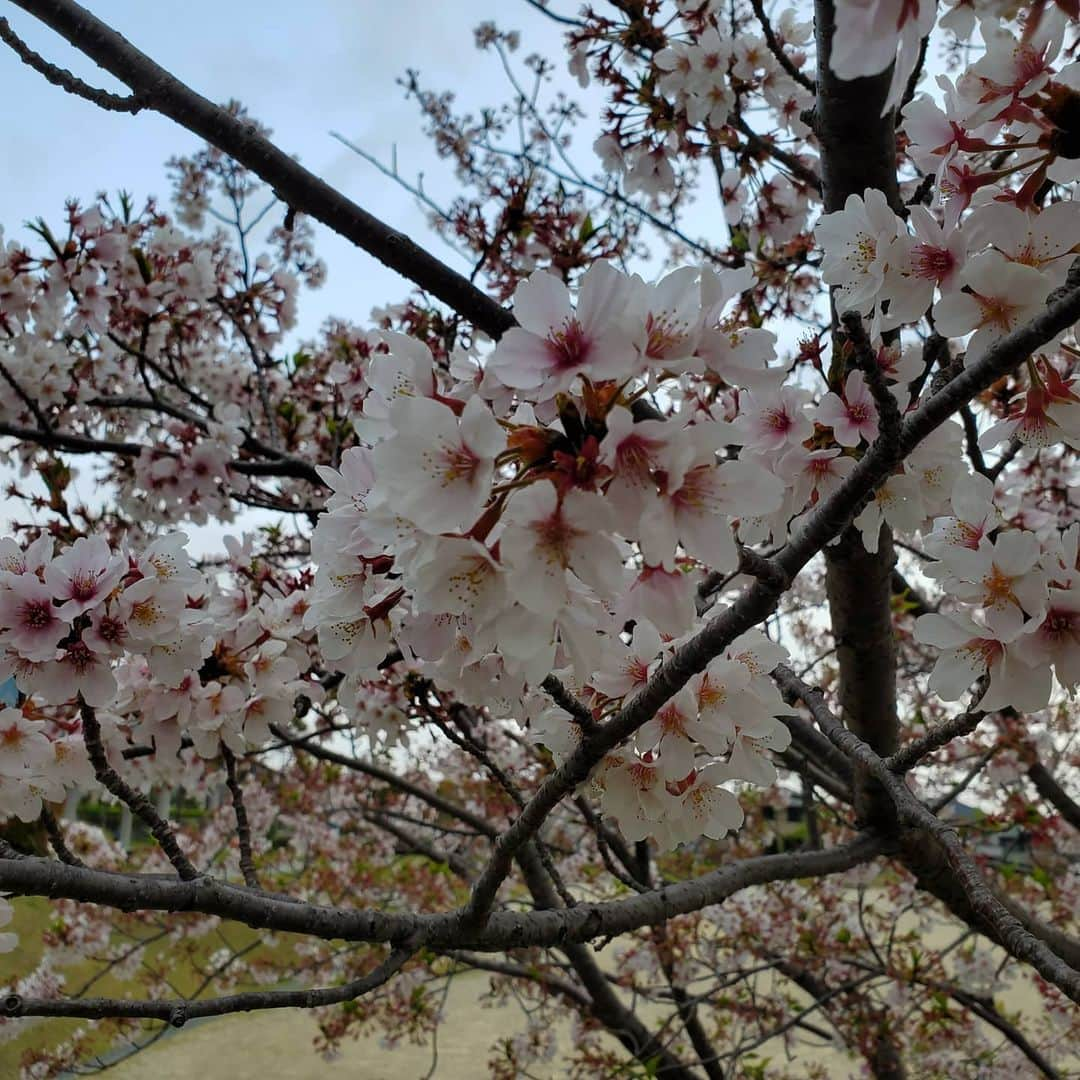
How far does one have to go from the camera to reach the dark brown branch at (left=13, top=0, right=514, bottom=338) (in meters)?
1.26

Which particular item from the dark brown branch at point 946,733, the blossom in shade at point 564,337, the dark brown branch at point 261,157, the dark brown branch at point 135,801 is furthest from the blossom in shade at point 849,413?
the dark brown branch at point 135,801

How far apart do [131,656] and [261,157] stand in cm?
111

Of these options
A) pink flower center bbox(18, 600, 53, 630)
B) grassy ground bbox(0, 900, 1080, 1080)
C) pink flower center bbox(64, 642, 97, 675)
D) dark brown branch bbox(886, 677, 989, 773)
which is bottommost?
dark brown branch bbox(886, 677, 989, 773)

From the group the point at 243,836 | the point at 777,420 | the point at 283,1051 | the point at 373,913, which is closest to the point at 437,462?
the point at 777,420

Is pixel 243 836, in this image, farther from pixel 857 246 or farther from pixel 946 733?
pixel 857 246

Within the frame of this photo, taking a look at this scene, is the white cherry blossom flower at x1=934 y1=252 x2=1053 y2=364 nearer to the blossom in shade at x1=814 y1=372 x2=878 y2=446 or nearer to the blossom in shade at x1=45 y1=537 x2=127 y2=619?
the blossom in shade at x1=814 y1=372 x2=878 y2=446

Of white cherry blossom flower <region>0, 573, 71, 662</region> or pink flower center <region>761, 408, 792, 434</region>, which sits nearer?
pink flower center <region>761, 408, 792, 434</region>

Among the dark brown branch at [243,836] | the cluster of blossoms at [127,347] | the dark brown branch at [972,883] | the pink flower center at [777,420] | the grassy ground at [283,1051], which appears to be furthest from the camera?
the grassy ground at [283,1051]

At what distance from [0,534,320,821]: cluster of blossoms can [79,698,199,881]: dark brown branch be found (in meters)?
0.06

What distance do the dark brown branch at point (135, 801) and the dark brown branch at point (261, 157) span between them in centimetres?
97

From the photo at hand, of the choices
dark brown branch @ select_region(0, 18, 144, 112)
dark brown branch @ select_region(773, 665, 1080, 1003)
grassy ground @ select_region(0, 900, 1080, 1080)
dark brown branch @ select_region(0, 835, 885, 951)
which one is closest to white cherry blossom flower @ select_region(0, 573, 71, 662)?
dark brown branch @ select_region(0, 835, 885, 951)

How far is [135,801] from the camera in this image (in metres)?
1.18

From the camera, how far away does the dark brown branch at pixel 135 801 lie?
1079 millimetres

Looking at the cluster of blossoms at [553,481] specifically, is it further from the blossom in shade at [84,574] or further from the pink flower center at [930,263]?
the blossom in shade at [84,574]
